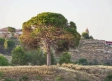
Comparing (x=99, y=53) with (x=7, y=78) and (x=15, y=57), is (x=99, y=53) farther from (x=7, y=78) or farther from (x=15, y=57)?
(x=7, y=78)

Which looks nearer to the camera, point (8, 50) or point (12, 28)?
point (8, 50)

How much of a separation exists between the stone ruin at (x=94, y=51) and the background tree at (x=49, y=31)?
49.1 meters

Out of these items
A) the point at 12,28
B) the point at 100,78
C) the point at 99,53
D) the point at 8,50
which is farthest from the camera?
the point at 12,28

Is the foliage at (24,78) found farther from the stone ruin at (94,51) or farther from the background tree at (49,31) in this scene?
the stone ruin at (94,51)

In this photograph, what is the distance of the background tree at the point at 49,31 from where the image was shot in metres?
40.5

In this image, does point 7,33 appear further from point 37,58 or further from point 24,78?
point 24,78

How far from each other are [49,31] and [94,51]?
201ft

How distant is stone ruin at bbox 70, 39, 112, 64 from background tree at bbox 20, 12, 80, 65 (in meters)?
49.1

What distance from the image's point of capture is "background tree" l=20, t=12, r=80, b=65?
40.5m

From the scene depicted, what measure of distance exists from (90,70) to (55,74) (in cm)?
760

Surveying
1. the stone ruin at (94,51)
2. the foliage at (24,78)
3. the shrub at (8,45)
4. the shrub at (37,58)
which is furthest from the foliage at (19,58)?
the stone ruin at (94,51)

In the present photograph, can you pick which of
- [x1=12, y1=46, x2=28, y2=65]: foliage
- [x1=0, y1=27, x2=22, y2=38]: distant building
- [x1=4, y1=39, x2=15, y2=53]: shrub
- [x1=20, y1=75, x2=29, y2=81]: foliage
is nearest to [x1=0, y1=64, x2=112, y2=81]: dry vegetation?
[x1=20, y1=75, x2=29, y2=81]: foliage

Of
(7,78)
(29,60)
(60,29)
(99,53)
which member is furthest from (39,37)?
(99,53)

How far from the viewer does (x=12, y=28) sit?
A: 4200 inches
